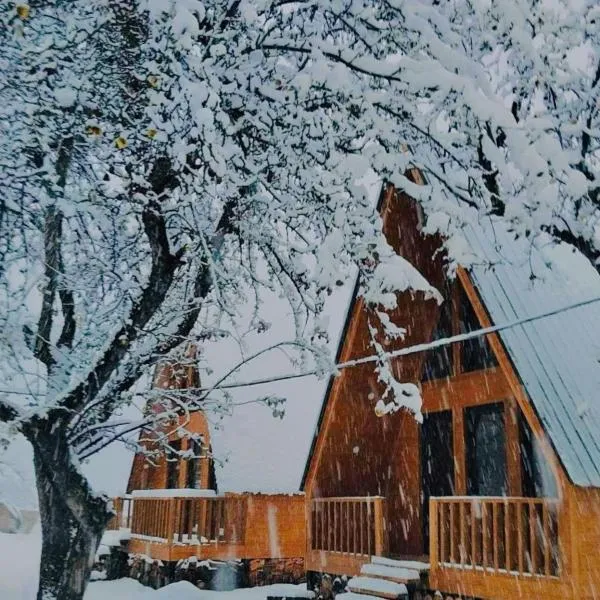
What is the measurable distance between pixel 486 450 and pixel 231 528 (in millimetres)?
7611

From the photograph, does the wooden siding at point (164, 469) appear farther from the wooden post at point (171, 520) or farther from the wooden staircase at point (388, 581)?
the wooden staircase at point (388, 581)

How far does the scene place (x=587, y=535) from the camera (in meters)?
8.55

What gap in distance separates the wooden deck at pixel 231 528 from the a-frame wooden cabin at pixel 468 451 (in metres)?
4.01

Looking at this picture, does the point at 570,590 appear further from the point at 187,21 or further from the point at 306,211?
the point at 187,21

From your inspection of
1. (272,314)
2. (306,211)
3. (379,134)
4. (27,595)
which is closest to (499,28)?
(379,134)

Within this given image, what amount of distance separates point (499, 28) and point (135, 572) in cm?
1927

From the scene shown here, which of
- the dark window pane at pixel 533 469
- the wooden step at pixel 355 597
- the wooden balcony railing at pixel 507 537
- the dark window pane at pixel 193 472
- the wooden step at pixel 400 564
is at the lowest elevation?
the wooden step at pixel 355 597

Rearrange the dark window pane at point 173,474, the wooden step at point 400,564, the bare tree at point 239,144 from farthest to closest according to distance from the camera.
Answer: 1. the dark window pane at point 173,474
2. the wooden step at point 400,564
3. the bare tree at point 239,144

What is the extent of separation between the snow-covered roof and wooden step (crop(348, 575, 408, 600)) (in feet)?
10.8

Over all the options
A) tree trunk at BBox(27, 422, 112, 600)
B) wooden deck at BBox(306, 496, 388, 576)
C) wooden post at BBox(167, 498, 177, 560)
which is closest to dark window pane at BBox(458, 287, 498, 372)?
wooden deck at BBox(306, 496, 388, 576)

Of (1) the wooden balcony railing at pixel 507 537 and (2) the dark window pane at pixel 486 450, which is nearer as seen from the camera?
(1) the wooden balcony railing at pixel 507 537

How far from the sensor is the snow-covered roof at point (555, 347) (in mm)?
8773

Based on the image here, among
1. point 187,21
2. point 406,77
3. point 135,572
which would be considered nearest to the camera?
point 187,21

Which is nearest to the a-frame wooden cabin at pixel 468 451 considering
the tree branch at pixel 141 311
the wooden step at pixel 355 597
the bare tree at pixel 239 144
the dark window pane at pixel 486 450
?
the dark window pane at pixel 486 450
